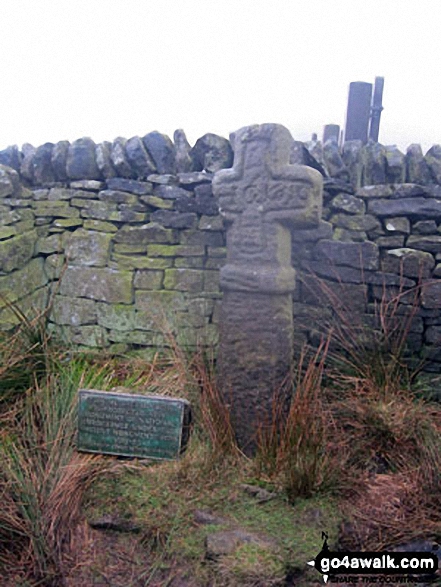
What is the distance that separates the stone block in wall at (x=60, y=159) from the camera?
4137 millimetres

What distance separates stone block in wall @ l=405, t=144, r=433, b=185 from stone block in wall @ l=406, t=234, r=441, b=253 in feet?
1.31

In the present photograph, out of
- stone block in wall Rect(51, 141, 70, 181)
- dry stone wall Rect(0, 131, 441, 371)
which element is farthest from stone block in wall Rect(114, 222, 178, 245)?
stone block in wall Rect(51, 141, 70, 181)

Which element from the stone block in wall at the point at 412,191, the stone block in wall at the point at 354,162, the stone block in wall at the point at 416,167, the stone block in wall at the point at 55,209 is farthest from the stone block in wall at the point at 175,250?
the stone block in wall at the point at 416,167

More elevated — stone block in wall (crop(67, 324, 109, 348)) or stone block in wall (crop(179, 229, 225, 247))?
stone block in wall (crop(179, 229, 225, 247))

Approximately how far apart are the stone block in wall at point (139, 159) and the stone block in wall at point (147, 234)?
0.42 meters

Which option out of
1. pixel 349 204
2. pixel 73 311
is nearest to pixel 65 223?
pixel 73 311

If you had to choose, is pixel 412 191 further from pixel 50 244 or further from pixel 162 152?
pixel 50 244

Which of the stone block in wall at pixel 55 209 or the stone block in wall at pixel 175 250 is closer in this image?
the stone block in wall at pixel 175 250

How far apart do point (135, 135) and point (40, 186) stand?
928mm

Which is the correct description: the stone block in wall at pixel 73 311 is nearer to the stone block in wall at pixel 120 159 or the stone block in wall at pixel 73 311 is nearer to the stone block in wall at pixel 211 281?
the stone block in wall at pixel 211 281

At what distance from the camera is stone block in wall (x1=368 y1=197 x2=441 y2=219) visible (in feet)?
11.6

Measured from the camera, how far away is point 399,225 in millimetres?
3611

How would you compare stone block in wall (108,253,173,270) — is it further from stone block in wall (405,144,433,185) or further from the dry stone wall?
stone block in wall (405,144,433,185)

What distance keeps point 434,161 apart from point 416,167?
5.4 inches
